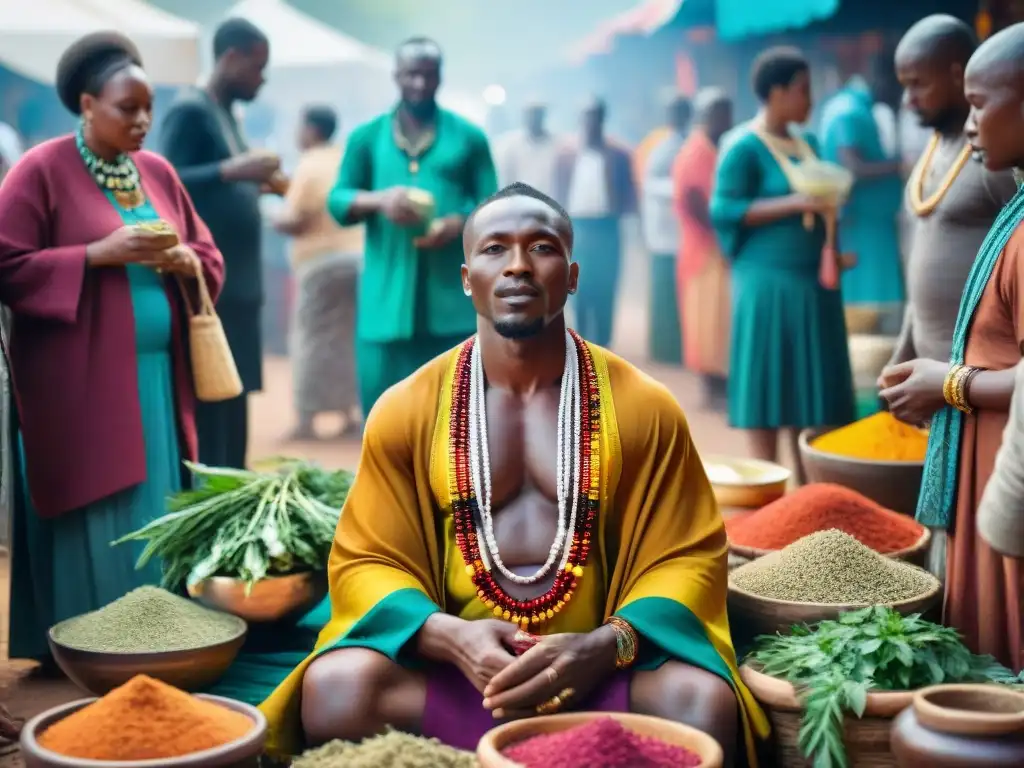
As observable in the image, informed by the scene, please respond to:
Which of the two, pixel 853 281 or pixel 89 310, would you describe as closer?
pixel 89 310

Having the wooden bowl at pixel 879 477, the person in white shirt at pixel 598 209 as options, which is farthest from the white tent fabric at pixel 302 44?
the wooden bowl at pixel 879 477

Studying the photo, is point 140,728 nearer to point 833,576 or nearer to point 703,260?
point 833,576

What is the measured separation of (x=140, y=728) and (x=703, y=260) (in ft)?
31.3

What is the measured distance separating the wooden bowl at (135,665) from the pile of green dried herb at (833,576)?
63.0 inches

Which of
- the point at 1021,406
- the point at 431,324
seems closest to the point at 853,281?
the point at 431,324

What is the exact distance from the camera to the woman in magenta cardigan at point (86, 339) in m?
5.09

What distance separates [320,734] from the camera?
3814 millimetres

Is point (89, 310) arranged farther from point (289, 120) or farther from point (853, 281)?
point (289, 120)

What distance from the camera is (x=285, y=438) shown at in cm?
1115

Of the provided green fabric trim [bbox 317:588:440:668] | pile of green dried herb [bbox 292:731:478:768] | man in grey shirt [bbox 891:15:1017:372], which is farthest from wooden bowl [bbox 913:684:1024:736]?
man in grey shirt [bbox 891:15:1017:372]

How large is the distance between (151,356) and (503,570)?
195cm

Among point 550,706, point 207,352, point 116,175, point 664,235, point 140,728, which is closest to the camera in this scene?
point 140,728

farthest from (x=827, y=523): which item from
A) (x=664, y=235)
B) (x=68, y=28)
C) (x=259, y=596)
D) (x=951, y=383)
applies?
(x=664, y=235)

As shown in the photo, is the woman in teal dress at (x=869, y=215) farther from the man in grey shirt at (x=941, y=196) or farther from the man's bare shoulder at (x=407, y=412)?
the man's bare shoulder at (x=407, y=412)
